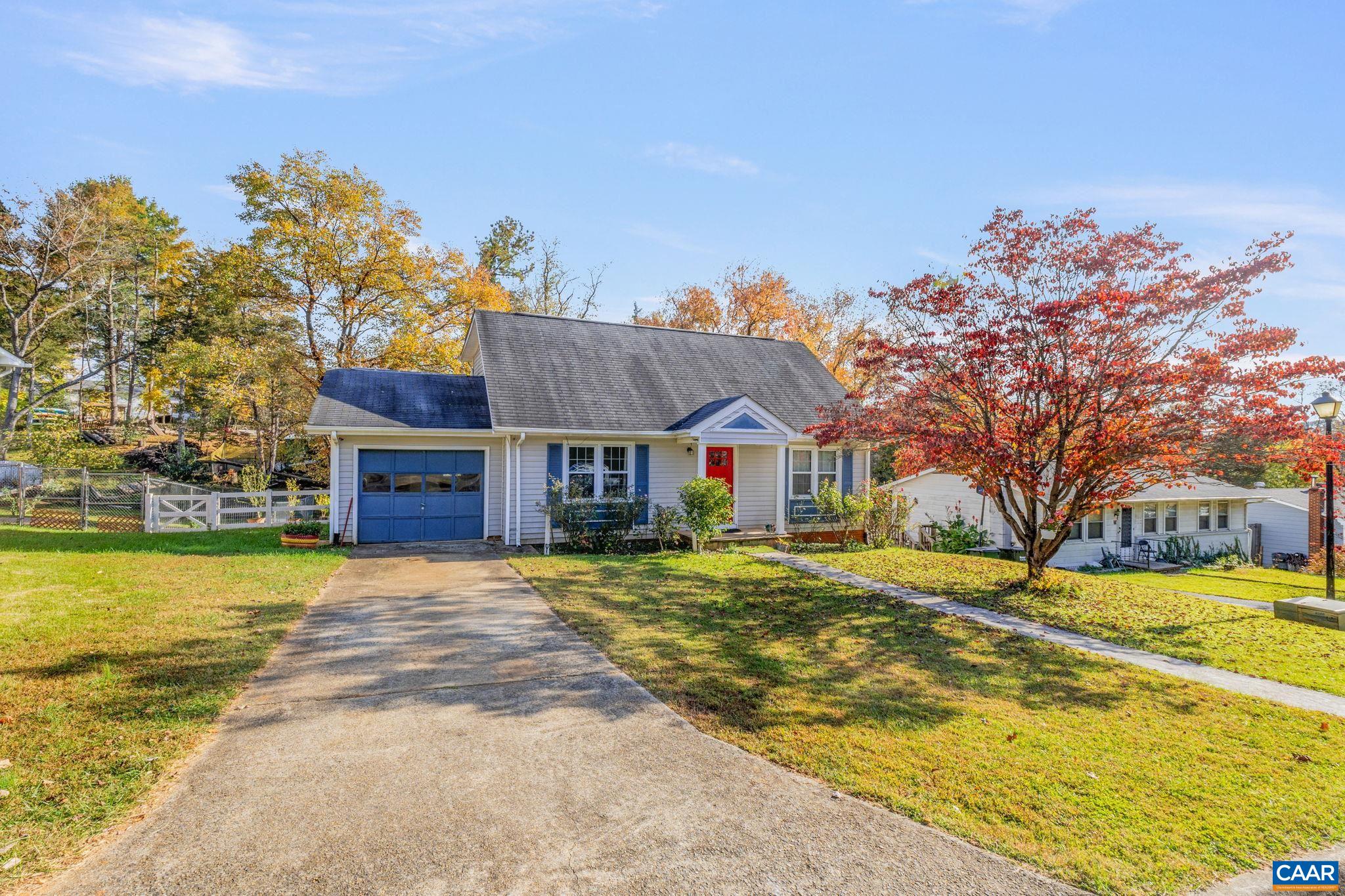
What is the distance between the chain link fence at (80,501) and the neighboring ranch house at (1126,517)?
21.0 meters

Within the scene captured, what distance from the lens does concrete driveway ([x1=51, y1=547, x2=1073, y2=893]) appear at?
281cm

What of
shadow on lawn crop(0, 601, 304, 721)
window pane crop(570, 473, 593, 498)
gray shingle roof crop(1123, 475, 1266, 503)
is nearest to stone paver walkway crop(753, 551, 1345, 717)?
window pane crop(570, 473, 593, 498)

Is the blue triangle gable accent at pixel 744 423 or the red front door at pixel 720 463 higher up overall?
the blue triangle gable accent at pixel 744 423

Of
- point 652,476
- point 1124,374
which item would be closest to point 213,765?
point 1124,374

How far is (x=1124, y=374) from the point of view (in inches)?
327

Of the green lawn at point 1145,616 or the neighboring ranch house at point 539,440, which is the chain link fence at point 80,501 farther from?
the green lawn at point 1145,616

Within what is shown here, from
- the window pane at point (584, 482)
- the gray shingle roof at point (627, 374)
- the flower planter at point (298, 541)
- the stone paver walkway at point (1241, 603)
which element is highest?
the gray shingle roof at point (627, 374)

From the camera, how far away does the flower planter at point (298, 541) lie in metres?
12.6

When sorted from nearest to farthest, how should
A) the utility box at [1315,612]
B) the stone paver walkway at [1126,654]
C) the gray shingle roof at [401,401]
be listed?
the stone paver walkway at [1126,654] < the utility box at [1315,612] < the gray shingle roof at [401,401]

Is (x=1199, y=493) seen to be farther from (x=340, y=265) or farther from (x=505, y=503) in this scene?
(x=340, y=265)

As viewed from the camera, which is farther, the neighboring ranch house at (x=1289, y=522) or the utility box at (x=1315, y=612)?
the neighboring ranch house at (x=1289, y=522)

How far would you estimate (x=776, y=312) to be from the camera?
31.2 metres

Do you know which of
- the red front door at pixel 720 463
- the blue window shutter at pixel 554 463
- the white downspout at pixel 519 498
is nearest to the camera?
the white downspout at pixel 519 498

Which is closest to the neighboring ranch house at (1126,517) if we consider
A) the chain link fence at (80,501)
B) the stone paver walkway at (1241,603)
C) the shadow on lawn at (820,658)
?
the stone paver walkway at (1241,603)
